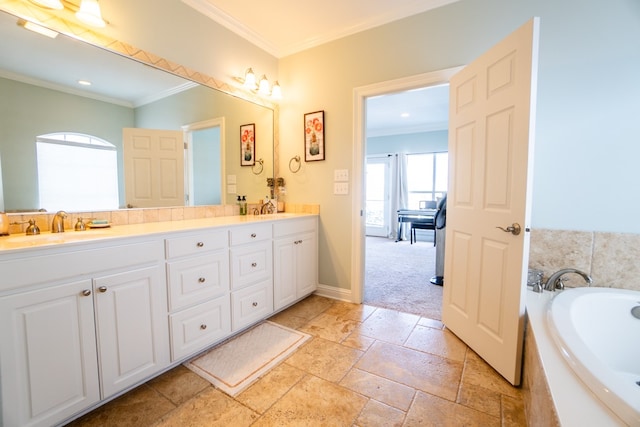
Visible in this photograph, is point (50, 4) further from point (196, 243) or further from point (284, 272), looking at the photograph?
point (284, 272)

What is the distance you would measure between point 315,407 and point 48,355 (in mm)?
1203

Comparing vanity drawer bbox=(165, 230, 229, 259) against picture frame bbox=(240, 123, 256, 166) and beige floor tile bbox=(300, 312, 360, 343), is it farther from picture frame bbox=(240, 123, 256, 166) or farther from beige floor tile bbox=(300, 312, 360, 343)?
picture frame bbox=(240, 123, 256, 166)

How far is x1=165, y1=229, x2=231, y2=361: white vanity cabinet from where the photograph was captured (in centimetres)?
160

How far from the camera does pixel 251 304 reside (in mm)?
2115

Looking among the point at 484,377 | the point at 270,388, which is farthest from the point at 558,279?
the point at 270,388

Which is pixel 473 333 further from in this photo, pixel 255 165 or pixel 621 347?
pixel 255 165

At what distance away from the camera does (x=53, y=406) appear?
117cm

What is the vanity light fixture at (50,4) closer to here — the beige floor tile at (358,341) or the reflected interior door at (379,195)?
the beige floor tile at (358,341)

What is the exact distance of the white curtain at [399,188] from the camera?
6.50 m

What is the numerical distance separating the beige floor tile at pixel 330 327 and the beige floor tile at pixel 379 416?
636mm

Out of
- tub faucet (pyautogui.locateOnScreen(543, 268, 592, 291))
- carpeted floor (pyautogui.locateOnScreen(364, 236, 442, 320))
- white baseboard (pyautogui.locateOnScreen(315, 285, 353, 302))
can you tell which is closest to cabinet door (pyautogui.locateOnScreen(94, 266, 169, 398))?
white baseboard (pyautogui.locateOnScreen(315, 285, 353, 302))

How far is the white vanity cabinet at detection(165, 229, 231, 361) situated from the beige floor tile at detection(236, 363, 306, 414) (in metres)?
0.47

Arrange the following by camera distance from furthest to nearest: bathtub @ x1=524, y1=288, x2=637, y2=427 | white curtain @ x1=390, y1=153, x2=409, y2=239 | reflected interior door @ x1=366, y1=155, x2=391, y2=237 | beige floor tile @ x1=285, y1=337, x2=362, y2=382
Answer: reflected interior door @ x1=366, y1=155, x2=391, y2=237 < white curtain @ x1=390, y1=153, x2=409, y2=239 < beige floor tile @ x1=285, y1=337, x2=362, y2=382 < bathtub @ x1=524, y1=288, x2=637, y2=427

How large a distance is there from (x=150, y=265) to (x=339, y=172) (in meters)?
1.78
